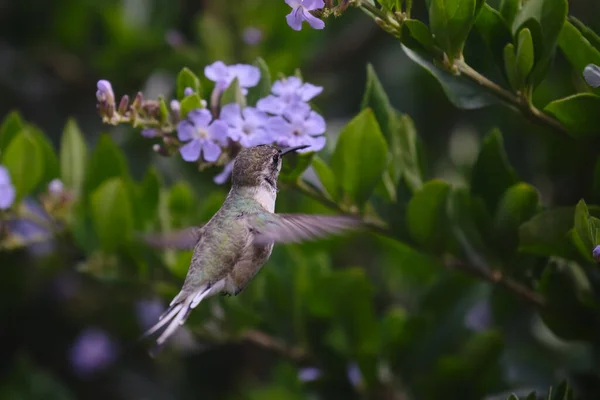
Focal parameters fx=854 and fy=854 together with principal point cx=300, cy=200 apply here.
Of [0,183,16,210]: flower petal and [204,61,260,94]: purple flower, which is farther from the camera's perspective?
[0,183,16,210]: flower petal

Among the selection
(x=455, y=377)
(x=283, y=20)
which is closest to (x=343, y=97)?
(x=283, y=20)

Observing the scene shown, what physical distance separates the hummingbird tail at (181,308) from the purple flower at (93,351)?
2.39m

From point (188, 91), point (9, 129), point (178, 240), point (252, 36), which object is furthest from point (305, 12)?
point (252, 36)

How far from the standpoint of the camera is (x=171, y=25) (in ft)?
14.5

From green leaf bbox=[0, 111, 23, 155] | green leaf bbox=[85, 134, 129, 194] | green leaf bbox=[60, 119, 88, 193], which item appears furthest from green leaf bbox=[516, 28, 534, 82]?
green leaf bbox=[0, 111, 23, 155]

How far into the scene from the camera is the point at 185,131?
87.0 inches

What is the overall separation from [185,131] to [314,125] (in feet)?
1.10

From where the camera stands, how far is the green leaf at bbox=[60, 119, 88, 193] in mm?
2982

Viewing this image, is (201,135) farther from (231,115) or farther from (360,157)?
(360,157)

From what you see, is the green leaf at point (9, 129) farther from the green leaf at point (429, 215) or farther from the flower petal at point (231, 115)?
the green leaf at point (429, 215)

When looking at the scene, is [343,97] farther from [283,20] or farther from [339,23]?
[283,20]

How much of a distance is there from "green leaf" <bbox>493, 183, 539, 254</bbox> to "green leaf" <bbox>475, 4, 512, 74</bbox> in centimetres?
34

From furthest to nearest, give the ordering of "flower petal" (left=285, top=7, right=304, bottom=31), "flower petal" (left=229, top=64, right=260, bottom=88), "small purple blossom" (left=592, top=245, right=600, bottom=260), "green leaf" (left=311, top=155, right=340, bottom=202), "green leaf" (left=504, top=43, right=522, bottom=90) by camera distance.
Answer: "green leaf" (left=311, top=155, right=340, bottom=202)
"flower petal" (left=229, top=64, right=260, bottom=88)
"green leaf" (left=504, top=43, right=522, bottom=90)
"flower petal" (left=285, top=7, right=304, bottom=31)
"small purple blossom" (left=592, top=245, right=600, bottom=260)

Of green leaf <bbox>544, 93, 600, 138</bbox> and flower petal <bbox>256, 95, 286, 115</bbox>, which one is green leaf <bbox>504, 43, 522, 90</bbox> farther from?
flower petal <bbox>256, 95, 286, 115</bbox>
